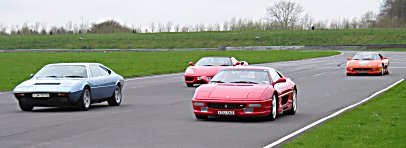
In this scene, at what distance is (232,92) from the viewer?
14.7 metres

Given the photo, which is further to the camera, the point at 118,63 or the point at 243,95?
the point at 118,63

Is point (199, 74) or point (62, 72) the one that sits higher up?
point (62, 72)

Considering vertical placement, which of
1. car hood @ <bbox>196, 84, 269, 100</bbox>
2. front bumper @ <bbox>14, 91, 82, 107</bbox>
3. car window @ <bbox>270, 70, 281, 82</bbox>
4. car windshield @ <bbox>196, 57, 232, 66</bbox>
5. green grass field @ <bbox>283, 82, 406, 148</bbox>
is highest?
car window @ <bbox>270, 70, 281, 82</bbox>

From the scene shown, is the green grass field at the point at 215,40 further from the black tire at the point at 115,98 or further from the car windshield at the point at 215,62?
the black tire at the point at 115,98

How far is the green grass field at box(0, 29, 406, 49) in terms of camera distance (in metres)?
113

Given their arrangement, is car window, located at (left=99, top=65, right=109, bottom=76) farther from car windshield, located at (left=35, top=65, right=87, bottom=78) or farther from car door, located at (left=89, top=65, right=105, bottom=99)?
car windshield, located at (left=35, top=65, right=87, bottom=78)

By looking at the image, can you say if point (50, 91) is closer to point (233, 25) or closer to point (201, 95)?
point (201, 95)

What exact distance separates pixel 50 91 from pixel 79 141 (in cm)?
547

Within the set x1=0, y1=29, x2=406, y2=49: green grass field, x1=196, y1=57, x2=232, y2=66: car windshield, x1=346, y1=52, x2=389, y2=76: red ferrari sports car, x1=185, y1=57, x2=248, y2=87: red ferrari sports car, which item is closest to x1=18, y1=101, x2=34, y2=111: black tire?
x1=185, y1=57, x2=248, y2=87: red ferrari sports car

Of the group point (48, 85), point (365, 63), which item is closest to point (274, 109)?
point (48, 85)

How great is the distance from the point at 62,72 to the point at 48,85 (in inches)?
53.0

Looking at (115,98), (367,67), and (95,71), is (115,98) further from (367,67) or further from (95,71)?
(367,67)

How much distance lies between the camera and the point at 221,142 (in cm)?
1147

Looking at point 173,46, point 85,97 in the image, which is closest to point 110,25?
point 173,46
